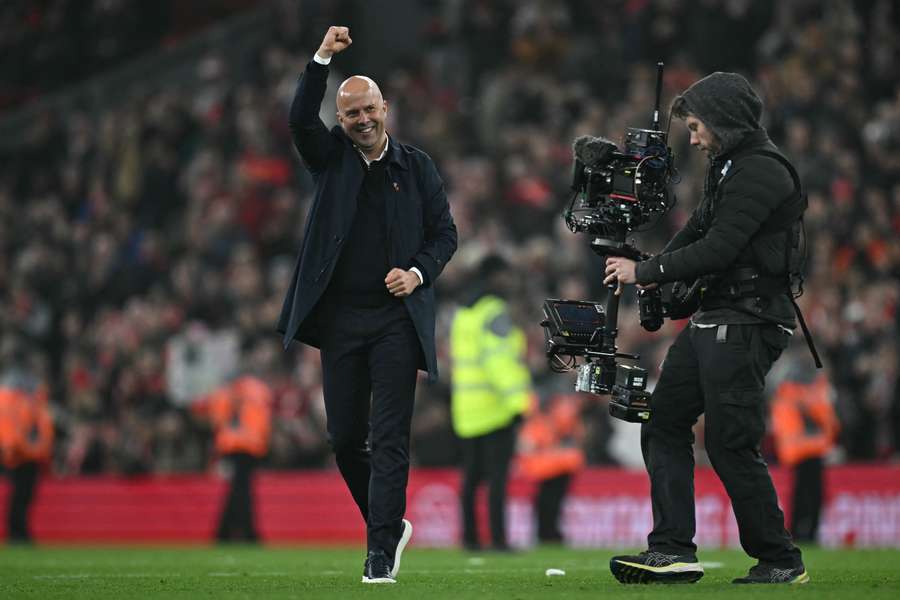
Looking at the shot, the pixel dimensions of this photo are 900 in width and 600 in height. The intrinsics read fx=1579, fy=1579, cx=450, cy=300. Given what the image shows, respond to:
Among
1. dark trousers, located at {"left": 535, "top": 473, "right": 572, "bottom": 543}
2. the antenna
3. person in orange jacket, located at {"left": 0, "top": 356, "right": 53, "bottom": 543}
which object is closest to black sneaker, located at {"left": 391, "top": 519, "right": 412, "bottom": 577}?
the antenna

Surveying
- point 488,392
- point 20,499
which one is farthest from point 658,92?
point 20,499

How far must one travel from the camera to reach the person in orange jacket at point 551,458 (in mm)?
15227

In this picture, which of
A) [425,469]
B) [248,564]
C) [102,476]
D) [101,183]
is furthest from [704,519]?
[101,183]

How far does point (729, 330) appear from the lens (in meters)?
7.71

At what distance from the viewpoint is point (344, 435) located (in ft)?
26.9

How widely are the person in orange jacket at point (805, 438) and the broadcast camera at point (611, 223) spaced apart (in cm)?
705

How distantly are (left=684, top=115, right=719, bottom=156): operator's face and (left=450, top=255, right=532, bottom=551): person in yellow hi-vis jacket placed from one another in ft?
18.7

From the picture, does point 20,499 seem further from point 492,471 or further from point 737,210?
point 737,210

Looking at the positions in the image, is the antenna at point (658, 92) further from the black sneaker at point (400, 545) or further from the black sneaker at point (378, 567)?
the black sneaker at point (378, 567)

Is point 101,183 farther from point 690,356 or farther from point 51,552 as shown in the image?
point 690,356

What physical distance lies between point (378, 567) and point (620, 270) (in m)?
1.92

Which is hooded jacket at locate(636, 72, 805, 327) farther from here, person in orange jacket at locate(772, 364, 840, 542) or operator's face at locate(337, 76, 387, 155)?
person in orange jacket at locate(772, 364, 840, 542)

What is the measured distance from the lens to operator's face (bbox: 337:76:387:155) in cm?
806

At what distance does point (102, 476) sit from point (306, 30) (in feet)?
24.8
